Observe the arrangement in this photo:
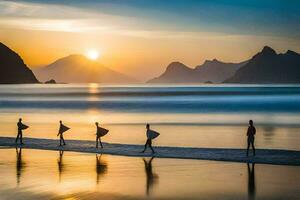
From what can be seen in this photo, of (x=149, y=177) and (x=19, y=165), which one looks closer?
(x=149, y=177)

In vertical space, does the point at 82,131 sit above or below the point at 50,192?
above

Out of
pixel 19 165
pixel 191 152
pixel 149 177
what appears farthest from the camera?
pixel 191 152

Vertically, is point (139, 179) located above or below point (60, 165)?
below

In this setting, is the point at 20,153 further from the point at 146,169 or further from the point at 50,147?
the point at 146,169

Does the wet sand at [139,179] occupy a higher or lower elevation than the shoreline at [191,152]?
lower

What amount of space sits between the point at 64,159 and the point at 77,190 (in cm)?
891

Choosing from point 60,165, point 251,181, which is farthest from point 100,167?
point 251,181

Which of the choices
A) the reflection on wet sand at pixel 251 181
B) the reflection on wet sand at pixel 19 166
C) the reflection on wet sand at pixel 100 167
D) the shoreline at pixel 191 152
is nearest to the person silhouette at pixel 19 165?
the reflection on wet sand at pixel 19 166

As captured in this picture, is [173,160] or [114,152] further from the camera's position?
[114,152]

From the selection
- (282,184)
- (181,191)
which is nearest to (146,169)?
(181,191)

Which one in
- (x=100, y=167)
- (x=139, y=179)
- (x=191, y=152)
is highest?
(x=191, y=152)

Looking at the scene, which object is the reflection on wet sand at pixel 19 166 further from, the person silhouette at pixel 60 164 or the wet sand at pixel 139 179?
the person silhouette at pixel 60 164

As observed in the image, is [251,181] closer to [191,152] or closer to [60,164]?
[191,152]

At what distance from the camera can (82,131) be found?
51.6 m
